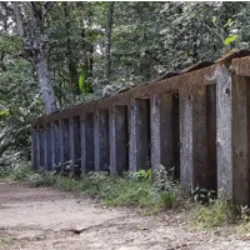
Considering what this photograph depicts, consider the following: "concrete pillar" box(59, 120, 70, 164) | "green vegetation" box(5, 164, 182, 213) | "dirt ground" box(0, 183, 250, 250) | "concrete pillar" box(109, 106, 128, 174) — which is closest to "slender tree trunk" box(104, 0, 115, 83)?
"concrete pillar" box(59, 120, 70, 164)

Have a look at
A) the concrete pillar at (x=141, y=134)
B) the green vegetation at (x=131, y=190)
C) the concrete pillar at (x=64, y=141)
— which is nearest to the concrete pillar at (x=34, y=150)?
the concrete pillar at (x=64, y=141)

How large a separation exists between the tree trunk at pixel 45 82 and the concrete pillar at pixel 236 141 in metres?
11.5

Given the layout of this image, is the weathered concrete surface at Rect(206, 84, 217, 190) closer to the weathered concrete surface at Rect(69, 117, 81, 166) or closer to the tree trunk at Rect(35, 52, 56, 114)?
the weathered concrete surface at Rect(69, 117, 81, 166)

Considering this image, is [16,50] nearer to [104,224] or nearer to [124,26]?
[124,26]

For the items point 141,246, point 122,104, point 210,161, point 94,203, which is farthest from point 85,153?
point 141,246

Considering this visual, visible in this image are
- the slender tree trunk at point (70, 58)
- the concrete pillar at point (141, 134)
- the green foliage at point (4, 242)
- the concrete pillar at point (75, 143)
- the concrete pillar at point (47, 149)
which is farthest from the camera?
the slender tree trunk at point (70, 58)

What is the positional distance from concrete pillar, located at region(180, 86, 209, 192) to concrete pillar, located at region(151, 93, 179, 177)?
952 millimetres

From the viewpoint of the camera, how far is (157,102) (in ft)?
23.0

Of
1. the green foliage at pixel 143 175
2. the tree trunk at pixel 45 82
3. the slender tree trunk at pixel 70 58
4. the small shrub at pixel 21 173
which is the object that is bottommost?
the small shrub at pixel 21 173

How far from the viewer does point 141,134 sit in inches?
317

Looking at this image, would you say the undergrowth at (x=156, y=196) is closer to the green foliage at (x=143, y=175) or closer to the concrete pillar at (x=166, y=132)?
the green foliage at (x=143, y=175)

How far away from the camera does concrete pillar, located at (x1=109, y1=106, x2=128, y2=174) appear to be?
910 centimetres

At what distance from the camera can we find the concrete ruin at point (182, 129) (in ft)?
15.6

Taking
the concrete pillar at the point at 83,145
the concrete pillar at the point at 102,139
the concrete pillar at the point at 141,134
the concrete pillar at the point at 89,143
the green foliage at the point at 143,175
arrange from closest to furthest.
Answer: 1. the green foliage at the point at 143,175
2. the concrete pillar at the point at 141,134
3. the concrete pillar at the point at 102,139
4. the concrete pillar at the point at 89,143
5. the concrete pillar at the point at 83,145
